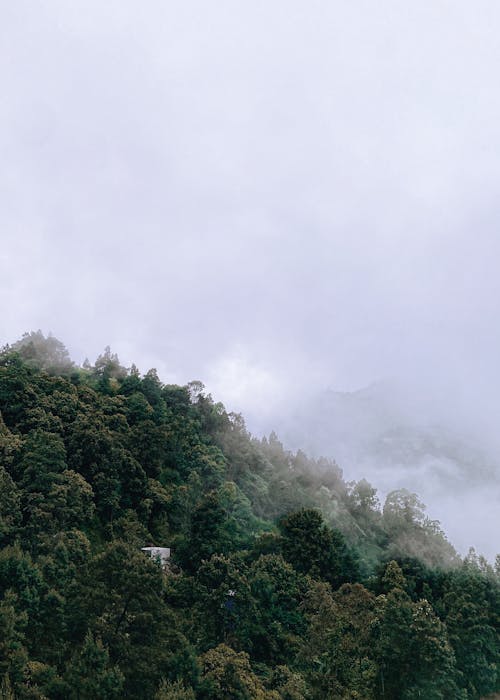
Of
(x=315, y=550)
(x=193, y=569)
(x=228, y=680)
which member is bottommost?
(x=228, y=680)

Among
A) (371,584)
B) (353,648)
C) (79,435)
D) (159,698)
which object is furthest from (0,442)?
(371,584)

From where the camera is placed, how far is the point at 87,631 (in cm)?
2231

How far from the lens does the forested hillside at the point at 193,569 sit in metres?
22.1

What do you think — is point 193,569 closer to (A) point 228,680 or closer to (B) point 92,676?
(A) point 228,680

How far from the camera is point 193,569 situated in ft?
109

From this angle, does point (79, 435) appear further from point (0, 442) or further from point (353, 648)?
point (353, 648)

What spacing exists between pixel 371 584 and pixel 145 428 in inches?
719

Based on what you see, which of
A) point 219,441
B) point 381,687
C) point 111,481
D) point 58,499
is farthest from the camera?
point 219,441

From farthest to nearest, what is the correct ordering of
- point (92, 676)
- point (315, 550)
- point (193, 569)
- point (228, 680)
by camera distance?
point (315, 550)
point (193, 569)
point (228, 680)
point (92, 676)

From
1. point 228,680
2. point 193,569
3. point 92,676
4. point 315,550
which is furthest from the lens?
point 315,550

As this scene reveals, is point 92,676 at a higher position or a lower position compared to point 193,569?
lower

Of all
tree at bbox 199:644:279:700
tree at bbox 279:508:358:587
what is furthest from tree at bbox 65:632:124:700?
tree at bbox 279:508:358:587

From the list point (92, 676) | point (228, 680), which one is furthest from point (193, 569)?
point (92, 676)

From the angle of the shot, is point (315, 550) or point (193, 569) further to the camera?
point (315, 550)
